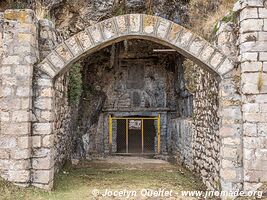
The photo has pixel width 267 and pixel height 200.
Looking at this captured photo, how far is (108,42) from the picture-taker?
4742 millimetres

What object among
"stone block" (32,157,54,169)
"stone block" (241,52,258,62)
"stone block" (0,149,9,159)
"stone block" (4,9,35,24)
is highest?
"stone block" (4,9,35,24)

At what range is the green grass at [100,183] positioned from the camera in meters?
4.44

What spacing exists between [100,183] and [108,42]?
2587mm

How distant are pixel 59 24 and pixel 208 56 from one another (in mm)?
5793

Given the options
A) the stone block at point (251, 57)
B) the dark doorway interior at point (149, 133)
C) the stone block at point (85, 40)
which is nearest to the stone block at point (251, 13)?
the stone block at point (251, 57)

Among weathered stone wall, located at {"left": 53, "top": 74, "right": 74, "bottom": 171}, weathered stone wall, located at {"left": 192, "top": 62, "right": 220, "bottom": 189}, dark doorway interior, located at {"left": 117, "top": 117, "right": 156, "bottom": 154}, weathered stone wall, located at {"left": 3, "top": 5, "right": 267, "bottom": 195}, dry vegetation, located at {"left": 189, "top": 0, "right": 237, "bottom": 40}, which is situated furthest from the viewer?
dark doorway interior, located at {"left": 117, "top": 117, "right": 156, "bottom": 154}

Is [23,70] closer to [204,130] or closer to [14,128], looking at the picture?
[14,128]

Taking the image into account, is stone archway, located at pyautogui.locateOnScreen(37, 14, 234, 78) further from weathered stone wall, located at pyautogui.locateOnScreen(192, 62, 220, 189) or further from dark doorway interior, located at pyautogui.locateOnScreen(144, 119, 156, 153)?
dark doorway interior, located at pyautogui.locateOnScreen(144, 119, 156, 153)

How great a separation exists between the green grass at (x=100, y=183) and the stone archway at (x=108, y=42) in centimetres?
29

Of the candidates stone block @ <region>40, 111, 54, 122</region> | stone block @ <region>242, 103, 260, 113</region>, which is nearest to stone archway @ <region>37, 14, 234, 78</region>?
stone block @ <region>242, 103, 260, 113</region>

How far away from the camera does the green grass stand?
4.44 m

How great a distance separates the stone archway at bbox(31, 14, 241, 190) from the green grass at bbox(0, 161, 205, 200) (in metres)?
0.29

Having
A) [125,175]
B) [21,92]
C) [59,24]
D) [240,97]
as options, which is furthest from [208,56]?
[59,24]

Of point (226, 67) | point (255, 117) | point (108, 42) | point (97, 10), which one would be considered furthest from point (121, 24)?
point (97, 10)
